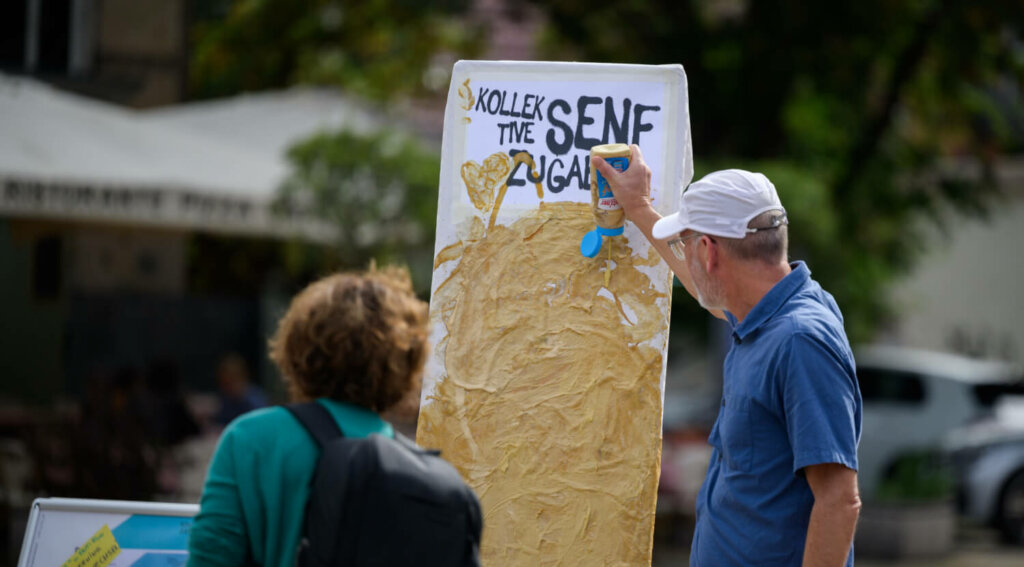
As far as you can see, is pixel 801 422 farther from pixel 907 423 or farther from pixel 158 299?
pixel 907 423

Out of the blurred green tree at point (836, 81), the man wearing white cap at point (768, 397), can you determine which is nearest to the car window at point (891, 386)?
the blurred green tree at point (836, 81)

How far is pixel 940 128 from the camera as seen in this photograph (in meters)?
10.6

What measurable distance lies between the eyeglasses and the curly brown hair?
2.18 feet

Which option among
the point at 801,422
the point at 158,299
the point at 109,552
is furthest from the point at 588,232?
the point at 158,299

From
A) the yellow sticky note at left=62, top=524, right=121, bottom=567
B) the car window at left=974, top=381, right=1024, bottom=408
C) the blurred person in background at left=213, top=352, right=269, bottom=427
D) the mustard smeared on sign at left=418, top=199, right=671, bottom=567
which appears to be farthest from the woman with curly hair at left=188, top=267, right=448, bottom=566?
the car window at left=974, top=381, right=1024, bottom=408

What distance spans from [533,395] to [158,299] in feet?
25.8

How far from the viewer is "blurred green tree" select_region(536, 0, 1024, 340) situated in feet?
28.9

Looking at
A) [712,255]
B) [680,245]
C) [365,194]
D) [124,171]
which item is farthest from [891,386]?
[712,255]

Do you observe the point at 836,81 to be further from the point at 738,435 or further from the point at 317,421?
the point at 317,421

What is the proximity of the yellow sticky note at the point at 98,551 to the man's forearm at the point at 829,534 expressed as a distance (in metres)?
1.71

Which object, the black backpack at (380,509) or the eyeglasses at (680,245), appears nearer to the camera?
the black backpack at (380,509)

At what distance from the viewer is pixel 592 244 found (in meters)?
2.96

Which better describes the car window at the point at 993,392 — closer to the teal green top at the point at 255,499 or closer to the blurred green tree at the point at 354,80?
the blurred green tree at the point at 354,80

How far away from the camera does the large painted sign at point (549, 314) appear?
2904 millimetres
